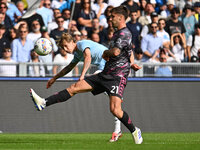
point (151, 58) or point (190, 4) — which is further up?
point (190, 4)

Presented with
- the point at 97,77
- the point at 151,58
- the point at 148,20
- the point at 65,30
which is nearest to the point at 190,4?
the point at 148,20

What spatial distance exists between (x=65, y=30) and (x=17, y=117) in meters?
3.20

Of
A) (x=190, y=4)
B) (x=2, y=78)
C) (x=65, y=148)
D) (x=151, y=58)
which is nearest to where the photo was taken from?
(x=65, y=148)

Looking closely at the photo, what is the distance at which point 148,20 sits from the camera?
1675cm

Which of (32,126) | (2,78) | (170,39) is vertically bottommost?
(32,126)

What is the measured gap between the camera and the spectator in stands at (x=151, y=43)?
15470 millimetres

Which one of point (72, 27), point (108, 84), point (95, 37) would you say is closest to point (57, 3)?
point (72, 27)

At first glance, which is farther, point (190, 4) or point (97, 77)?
point (190, 4)

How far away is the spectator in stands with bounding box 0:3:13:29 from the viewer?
51.6 ft

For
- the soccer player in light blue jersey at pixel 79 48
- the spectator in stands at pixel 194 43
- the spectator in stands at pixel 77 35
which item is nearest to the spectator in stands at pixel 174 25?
the spectator in stands at pixel 194 43

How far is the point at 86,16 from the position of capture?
1641 centimetres

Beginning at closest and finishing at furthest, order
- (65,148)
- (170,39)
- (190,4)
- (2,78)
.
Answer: (65,148) → (2,78) → (170,39) → (190,4)

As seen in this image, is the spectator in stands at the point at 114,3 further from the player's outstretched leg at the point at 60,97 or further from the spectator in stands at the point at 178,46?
the player's outstretched leg at the point at 60,97

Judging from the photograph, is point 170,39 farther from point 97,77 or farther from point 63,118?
point 97,77
